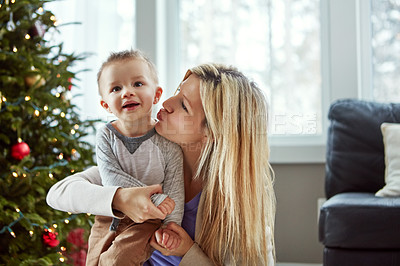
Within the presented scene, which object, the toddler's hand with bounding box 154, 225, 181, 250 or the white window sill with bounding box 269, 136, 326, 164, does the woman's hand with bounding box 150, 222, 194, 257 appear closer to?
the toddler's hand with bounding box 154, 225, 181, 250

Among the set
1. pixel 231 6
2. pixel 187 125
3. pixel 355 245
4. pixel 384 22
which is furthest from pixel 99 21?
pixel 187 125

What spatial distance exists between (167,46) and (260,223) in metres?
2.37

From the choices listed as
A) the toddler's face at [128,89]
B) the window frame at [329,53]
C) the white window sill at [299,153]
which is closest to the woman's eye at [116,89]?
the toddler's face at [128,89]

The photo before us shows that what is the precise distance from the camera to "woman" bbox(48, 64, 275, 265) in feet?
3.44

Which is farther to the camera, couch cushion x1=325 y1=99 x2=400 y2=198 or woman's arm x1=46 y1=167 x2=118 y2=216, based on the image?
couch cushion x1=325 y1=99 x2=400 y2=198

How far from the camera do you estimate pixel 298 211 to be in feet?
9.95

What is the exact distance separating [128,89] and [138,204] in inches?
10.3

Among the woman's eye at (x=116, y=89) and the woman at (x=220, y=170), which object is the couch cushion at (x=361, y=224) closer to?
Answer: the woman at (x=220, y=170)

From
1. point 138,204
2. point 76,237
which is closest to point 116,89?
point 138,204

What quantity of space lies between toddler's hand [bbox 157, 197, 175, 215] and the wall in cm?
213

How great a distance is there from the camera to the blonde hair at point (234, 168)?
1.05m

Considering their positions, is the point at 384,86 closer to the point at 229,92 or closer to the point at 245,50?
the point at 245,50

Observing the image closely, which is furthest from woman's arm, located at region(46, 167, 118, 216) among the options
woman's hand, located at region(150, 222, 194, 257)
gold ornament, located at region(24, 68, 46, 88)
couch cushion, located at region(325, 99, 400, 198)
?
couch cushion, located at region(325, 99, 400, 198)

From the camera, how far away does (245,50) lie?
3.24m
